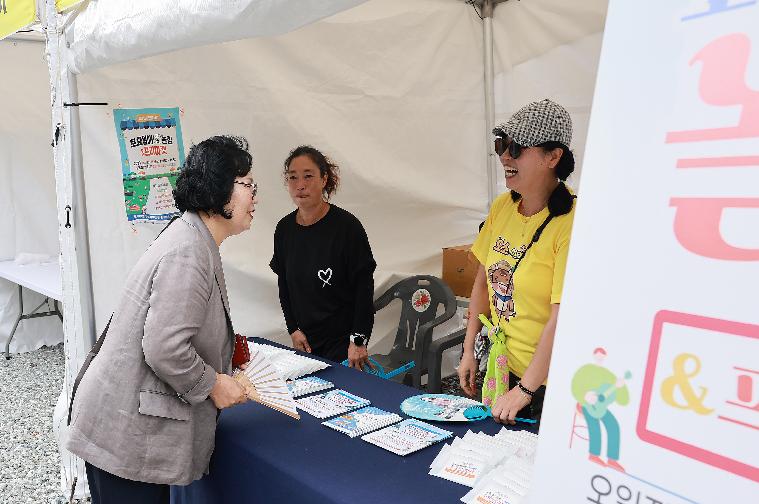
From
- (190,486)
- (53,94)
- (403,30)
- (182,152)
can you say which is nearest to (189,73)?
(182,152)

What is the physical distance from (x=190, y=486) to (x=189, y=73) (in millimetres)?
1882

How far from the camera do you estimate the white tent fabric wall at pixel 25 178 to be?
4.75 m

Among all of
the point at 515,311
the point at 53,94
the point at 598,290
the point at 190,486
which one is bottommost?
the point at 190,486

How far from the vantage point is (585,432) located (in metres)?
0.61

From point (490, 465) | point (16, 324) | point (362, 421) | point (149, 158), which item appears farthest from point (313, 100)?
point (16, 324)

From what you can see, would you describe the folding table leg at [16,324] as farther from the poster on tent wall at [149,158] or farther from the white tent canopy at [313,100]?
the poster on tent wall at [149,158]

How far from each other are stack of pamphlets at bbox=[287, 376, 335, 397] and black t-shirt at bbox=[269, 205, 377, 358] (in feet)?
1.83

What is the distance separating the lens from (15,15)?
97.8 inches

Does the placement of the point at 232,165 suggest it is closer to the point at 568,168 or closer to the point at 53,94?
the point at 568,168

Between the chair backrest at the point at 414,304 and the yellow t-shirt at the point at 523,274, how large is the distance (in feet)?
4.80

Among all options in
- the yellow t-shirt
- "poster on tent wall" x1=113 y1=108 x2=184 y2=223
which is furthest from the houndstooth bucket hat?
"poster on tent wall" x1=113 y1=108 x2=184 y2=223

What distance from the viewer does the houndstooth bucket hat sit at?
1676 mm

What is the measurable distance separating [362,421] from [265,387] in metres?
0.30

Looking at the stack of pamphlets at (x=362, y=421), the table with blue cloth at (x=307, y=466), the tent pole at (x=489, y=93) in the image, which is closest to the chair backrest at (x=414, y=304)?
the tent pole at (x=489, y=93)
